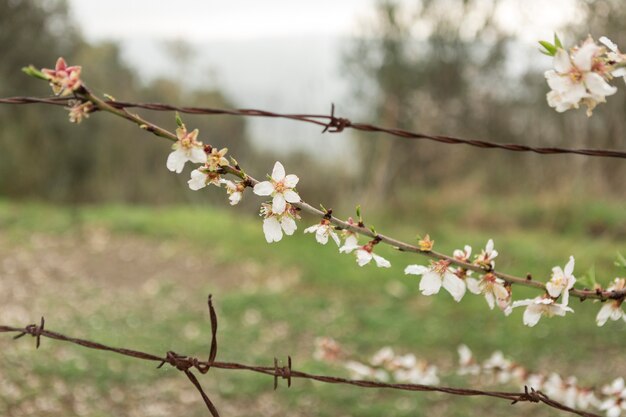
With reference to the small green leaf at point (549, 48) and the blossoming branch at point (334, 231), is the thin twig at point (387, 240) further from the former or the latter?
the small green leaf at point (549, 48)

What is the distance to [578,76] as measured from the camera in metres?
0.93

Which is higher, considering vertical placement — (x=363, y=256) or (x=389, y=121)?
(x=389, y=121)

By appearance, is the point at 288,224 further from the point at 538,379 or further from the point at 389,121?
the point at 389,121

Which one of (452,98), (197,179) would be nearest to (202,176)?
(197,179)

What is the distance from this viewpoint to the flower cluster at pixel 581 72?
90cm

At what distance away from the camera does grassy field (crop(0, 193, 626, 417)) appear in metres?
4.07

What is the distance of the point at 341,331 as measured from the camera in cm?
550

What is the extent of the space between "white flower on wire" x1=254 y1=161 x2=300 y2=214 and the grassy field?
302 cm

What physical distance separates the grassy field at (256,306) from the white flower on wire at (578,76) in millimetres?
3133

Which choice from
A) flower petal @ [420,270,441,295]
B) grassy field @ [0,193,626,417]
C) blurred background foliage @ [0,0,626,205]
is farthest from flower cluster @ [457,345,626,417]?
blurred background foliage @ [0,0,626,205]

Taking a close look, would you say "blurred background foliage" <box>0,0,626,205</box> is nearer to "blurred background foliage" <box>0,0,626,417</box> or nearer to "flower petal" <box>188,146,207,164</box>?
"blurred background foliage" <box>0,0,626,417</box>

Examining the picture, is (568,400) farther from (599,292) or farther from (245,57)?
(245,57)

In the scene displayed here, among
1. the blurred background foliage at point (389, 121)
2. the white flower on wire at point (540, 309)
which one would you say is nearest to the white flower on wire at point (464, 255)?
the white flower on wire at point (540, 309)

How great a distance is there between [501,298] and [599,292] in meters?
0.15
